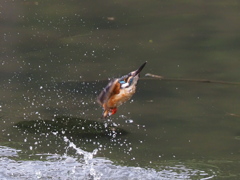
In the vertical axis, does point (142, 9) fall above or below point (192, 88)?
above

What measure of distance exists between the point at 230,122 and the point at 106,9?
11.1 feet

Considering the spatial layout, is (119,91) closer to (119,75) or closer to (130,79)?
(130,79)

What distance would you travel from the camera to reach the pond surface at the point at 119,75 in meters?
4.39

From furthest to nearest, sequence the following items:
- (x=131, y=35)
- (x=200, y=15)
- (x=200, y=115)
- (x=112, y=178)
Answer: (x=200, y=15), (x=131, y=35), (x=200, y=115), (x=112, y=178)

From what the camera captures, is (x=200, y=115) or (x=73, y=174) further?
(x=200, y=115)

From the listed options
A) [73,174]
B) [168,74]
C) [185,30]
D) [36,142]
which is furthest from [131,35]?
[73,174]

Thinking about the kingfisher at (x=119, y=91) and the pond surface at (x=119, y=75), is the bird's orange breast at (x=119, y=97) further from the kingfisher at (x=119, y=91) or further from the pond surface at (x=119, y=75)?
the pond surface at (x=119, y=75)

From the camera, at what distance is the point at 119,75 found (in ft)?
19.6

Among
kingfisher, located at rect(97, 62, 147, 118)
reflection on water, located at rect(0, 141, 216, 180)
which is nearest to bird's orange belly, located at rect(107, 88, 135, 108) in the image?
kingfisher, located at rect(97, 62, 147, 118)

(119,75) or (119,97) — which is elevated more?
(119,75)

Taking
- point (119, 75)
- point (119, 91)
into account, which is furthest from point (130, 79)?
point (119, 75)

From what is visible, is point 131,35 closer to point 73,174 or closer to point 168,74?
point 168,74

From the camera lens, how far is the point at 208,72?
609cm

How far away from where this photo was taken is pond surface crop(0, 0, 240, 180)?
Result: 4393mm
